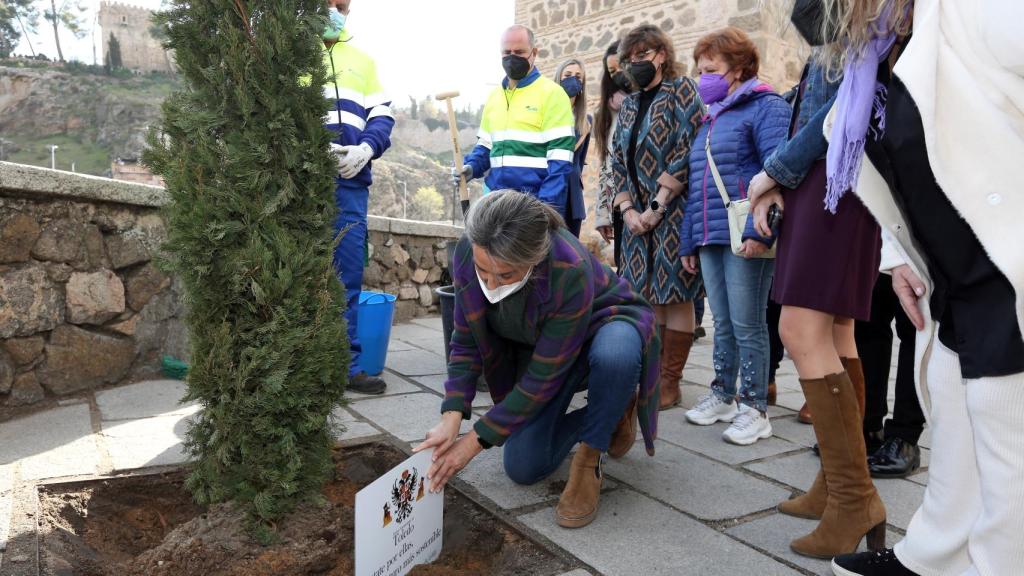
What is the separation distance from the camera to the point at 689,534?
195 cm

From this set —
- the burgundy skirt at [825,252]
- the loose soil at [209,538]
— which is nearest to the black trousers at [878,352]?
the burgundy skirt at [825,252]

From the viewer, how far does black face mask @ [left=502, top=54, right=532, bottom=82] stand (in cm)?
376

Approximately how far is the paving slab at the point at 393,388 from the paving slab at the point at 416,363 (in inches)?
4.4

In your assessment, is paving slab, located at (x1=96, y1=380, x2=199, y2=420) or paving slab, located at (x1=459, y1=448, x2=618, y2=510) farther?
paving slab, located at (x1=96, y1=380, x2=199, y2=420)

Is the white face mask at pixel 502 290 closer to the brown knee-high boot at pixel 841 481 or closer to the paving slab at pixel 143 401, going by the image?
the brown knee-high boot at pixel 841 481

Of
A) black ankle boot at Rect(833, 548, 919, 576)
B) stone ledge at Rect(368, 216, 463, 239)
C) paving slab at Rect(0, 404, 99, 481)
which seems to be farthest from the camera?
stone ledge at Rect(368, 216, 463, 239)

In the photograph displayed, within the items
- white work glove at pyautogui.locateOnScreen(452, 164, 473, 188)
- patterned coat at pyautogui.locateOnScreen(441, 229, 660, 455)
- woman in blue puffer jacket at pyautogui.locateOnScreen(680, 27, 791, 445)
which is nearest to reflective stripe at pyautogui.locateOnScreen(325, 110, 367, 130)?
white work glove at pyautogui.locateOnScreen(452, 164, 473, 188)

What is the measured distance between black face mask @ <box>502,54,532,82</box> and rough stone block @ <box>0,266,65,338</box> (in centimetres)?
256

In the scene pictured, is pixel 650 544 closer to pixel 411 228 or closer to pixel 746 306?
pixel 746 306

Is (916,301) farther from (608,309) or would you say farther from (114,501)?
(114,501)

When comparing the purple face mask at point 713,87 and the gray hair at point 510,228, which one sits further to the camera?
the purple face mask at point 713,87

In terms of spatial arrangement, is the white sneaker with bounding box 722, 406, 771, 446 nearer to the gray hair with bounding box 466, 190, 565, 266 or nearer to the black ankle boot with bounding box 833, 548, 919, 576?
the black ankle boot with bounding box 833, 548, 919, 576

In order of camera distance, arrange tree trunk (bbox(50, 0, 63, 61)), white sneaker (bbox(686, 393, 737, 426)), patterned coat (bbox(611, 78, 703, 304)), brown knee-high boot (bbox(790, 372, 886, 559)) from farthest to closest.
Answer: tree trunk (bbox(50, 0, 63, 61))
patterned coat (bbox(611, 78, 703, 304))
white sneaker (bbox(686, 393, 737, 426))
brown knee-high boot (bbox(790, 372, 886, 559))

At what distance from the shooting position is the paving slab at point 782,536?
1767 mm
